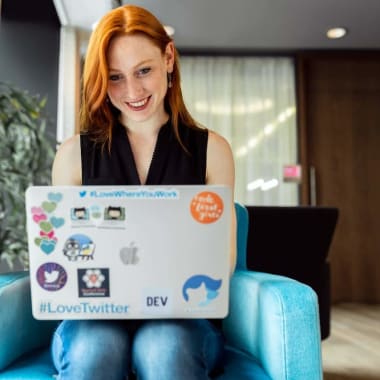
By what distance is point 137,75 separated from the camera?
3.62 feet

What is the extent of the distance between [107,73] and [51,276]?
0.50 m

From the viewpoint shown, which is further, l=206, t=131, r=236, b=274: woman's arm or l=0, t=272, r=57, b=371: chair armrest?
l=206, t=131, r=236, b=274: woman's arm

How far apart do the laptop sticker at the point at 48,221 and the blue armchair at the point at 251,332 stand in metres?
0.27

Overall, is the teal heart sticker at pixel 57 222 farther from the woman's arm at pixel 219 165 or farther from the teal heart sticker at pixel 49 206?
the woman's arm at pixel 219 165

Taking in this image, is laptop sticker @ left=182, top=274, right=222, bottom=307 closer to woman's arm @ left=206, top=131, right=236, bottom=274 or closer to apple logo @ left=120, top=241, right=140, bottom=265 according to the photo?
apple logo @ left=120, top=241, right=140, bottom=265

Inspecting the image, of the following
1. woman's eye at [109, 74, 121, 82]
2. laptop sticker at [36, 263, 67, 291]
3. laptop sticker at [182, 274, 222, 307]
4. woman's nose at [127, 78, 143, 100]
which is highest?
woman's eye at [109, 74, 121, 82]

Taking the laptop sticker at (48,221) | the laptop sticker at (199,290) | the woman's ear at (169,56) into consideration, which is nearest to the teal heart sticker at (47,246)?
the laptop sticker at (48,221)

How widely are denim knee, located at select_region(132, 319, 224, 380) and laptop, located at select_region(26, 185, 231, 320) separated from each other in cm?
8

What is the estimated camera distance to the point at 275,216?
2273 millimetres

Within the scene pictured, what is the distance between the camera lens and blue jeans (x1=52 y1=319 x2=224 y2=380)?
0.81m

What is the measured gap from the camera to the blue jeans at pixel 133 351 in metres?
0.81

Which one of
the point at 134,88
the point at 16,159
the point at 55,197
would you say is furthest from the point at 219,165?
the point at 16,159

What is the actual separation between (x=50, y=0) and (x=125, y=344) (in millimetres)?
3111

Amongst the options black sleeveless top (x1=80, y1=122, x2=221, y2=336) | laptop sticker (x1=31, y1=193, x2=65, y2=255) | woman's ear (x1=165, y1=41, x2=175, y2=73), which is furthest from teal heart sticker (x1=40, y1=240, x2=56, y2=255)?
woman's ear (x1=165, y1=41, x2=175, y2=73)
